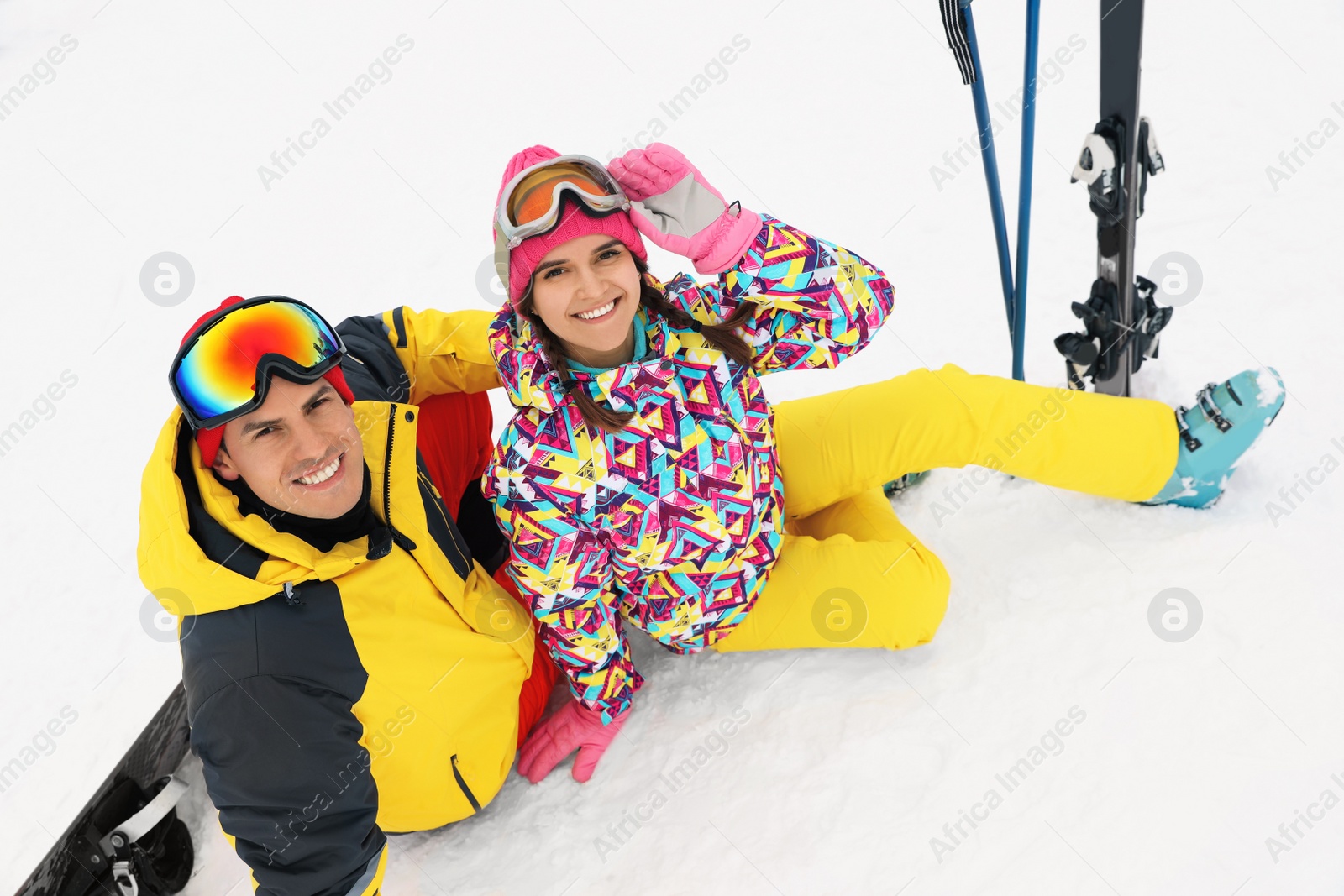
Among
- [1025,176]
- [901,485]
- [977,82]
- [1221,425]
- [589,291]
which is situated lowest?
[1221,425]

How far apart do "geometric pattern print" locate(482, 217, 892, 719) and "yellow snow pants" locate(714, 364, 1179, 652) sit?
0.50 feet

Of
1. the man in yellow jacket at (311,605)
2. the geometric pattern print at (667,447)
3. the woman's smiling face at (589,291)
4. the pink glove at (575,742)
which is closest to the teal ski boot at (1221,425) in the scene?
the geometric pattern print at (667,447)

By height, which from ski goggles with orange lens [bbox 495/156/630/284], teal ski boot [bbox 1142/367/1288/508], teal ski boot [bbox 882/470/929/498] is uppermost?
ski goggles with orange lens [bbox 495/156/630/284]

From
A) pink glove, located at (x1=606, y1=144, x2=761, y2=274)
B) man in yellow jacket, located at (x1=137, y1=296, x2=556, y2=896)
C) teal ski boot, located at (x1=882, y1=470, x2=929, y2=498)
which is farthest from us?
teal ski boot, located at (x1=882, y1=470, x2=929, y2=498)

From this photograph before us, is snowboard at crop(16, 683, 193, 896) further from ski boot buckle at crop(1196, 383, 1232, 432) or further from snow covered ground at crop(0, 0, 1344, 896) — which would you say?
ski boot buckle at crop(1196, 383, 1232, 432)

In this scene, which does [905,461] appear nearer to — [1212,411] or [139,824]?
[1212,411]

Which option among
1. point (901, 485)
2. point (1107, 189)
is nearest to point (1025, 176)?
point (1107, 189)

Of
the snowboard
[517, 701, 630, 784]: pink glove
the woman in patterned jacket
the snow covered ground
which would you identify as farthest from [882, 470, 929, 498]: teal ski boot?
the snowboard

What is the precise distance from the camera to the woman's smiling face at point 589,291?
5.27ft

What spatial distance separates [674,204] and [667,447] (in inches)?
16.8

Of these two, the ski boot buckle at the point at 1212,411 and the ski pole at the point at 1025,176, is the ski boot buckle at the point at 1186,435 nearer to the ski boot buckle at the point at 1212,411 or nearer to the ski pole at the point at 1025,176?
the ski boot buckle at the point at 1212,411

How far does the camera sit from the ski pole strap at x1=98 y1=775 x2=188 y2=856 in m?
1.98

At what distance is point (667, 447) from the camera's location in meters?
1.77

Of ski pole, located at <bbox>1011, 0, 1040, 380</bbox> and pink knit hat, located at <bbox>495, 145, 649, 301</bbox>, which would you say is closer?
pink knit hat, located at <bbox>495, 145, 649, 301</bbox>
